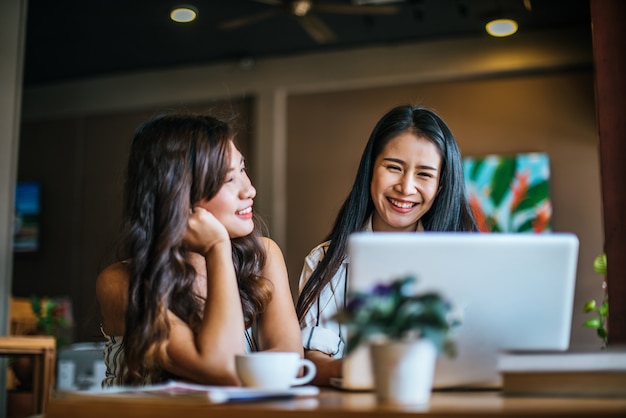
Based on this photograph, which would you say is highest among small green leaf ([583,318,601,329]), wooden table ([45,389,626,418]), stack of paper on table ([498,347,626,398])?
small green leaf ([583,318,601,329])

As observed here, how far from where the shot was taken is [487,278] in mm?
1334

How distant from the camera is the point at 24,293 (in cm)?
707

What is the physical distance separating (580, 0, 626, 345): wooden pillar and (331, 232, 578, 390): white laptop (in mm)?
370

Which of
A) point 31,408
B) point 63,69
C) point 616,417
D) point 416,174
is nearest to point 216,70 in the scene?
point 63,69

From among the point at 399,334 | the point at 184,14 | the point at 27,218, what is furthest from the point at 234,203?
the point at 27,218

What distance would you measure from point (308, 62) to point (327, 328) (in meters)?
4.52

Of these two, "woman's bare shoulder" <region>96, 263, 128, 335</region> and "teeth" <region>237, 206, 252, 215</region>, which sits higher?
"teeth" <region>237, 206, 252, 215</region>

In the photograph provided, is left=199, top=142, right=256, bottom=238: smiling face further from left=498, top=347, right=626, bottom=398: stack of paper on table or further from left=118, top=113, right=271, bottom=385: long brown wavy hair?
left=498, top=347, right=626, bottom=398: stack of paper on table

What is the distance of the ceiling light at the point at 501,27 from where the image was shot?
5305mm

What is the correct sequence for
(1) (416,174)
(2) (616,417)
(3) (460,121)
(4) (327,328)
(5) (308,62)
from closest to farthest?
(2) (616,417), (4) (327,328), (1) (416,174), (3) (460,121), (5) (308,62)

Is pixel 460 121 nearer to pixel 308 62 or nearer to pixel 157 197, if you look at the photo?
pixel 308 62

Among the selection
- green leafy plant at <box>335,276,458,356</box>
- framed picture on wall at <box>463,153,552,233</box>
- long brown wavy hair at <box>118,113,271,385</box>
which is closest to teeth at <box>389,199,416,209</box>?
long brown wavy hair at <box>118,113,271,385</box>

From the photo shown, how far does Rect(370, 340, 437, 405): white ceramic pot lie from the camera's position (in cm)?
115

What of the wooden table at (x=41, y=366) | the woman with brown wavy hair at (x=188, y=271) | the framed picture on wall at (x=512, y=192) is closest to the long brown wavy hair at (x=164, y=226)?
the woman with brown wavy hair at (x=188, y=271)
